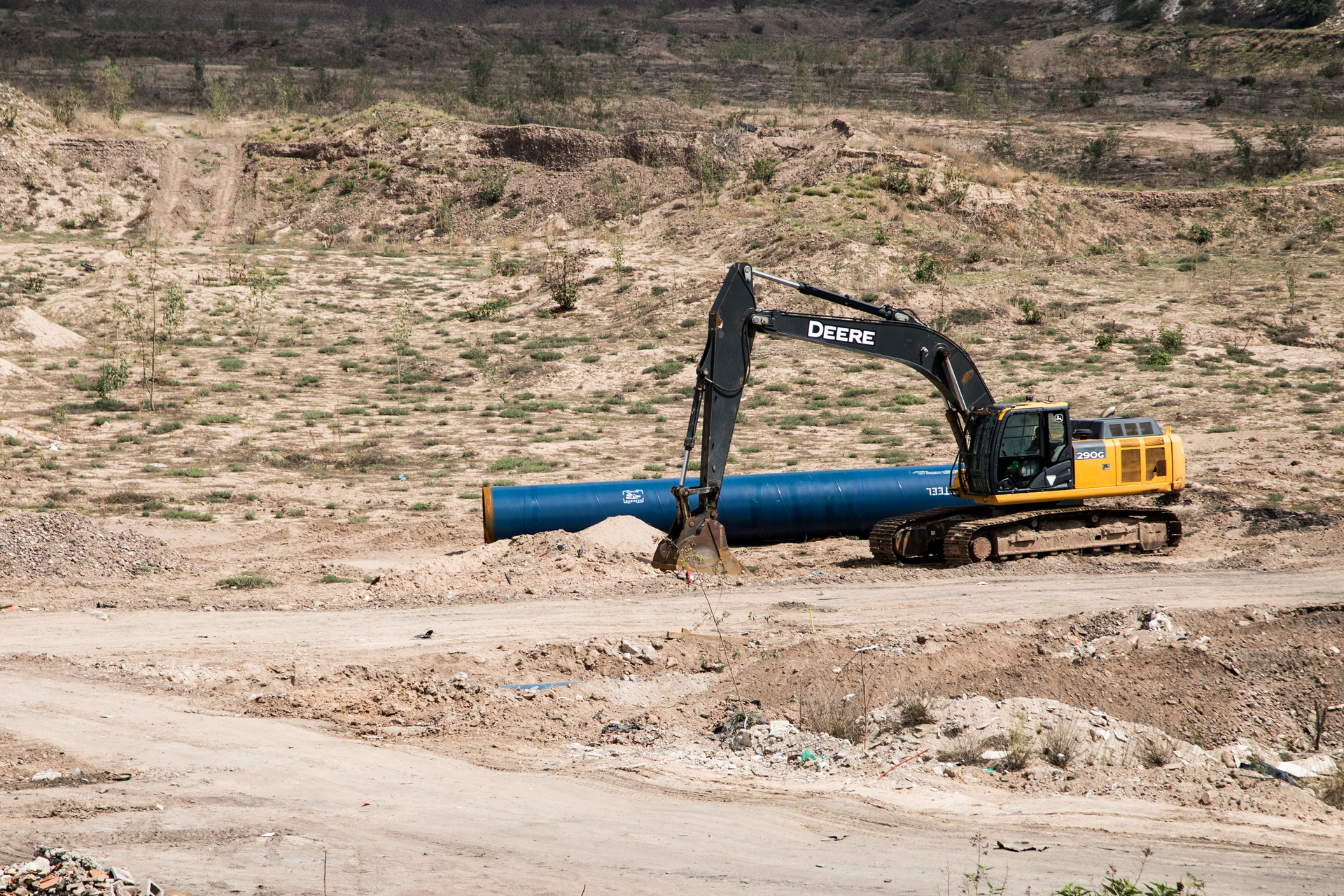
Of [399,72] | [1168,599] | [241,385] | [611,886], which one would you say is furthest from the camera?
[399,72]

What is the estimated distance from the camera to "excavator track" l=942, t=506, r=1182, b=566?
16516mm

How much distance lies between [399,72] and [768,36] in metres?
32.7

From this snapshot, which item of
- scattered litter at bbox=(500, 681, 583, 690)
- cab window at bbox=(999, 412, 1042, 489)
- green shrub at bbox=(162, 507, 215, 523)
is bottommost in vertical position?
scattered litter at bbox=(500, 681, 583, 690)

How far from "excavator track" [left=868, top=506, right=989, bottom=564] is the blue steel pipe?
47cm

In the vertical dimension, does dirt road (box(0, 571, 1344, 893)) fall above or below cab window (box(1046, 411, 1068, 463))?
below

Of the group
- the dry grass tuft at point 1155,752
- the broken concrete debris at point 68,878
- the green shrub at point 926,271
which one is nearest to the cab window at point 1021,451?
the dry grass tuft at point 1155,752

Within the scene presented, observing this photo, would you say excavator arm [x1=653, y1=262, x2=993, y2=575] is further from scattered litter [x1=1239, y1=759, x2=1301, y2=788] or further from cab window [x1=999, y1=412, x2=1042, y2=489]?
scattered litter [x1=1239, y1=759, x2=1301, y2=788]

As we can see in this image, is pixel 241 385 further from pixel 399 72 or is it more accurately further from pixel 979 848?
pixel 399 72

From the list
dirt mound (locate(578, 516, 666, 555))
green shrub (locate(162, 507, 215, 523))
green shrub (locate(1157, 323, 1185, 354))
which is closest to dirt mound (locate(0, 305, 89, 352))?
green shrub (locate(162, 507, 215, 523))

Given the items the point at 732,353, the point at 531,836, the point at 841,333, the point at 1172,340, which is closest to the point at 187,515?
the point at 732,353

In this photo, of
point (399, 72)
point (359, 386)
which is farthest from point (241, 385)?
point (399, 72)

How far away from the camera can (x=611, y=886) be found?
6.72 meters

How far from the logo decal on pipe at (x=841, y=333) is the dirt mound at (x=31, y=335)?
26321 millimetres

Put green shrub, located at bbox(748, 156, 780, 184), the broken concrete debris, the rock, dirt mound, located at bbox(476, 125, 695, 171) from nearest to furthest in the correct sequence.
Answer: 1. the broken concrete debris
2. the rock
3. green shrub, located at bbox(748, 156, 780, 184)
4. dirt mound, located at bbox(476, 125, 695, 171)
